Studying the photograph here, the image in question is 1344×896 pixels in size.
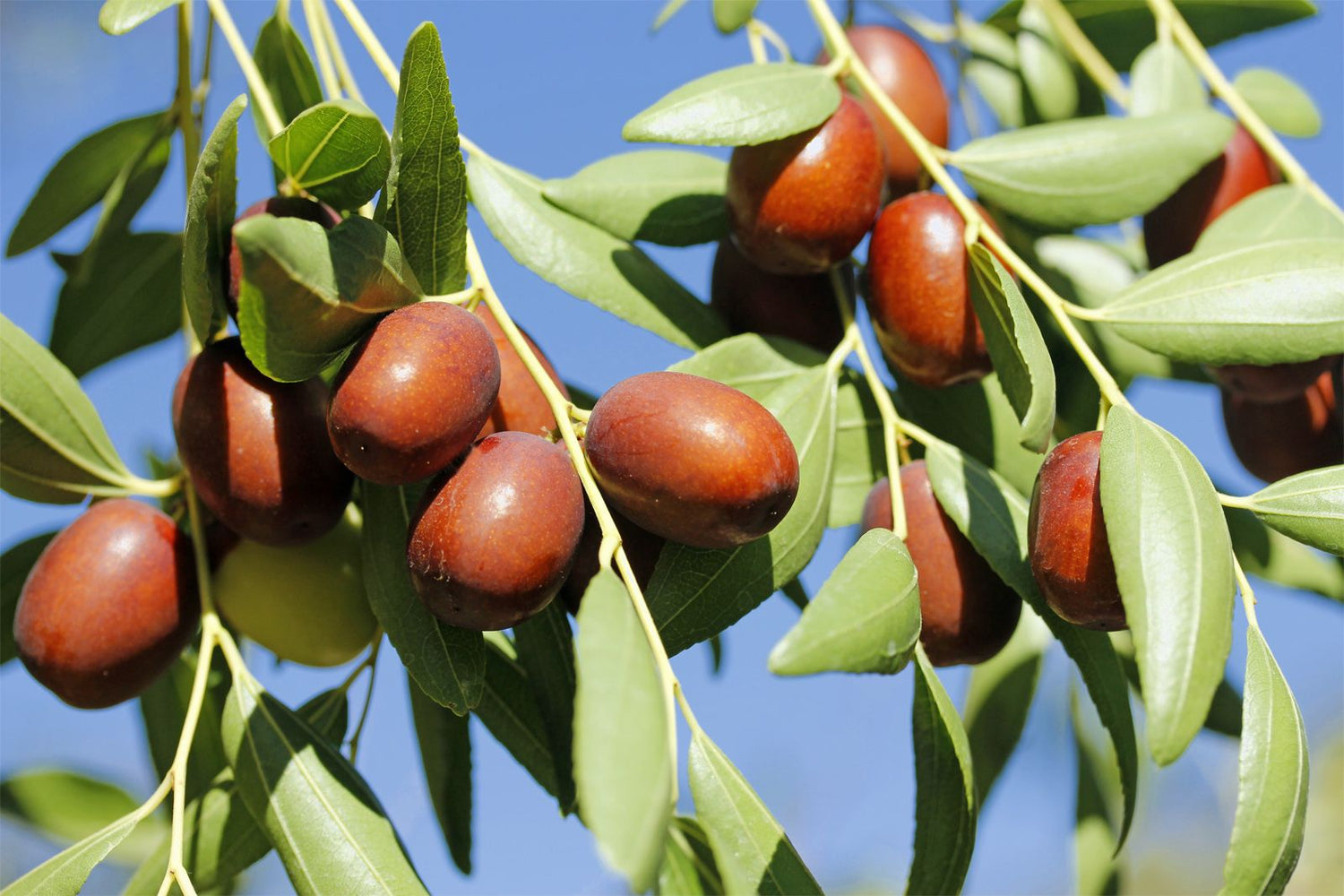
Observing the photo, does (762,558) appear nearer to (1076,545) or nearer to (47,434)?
(1076,545)

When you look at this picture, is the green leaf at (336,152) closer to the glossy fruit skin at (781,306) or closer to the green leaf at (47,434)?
the green leaf at (47,434)

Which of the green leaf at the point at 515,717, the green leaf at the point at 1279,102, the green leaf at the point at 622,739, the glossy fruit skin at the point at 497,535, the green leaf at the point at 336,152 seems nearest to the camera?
the green leaf at the point at 622,739

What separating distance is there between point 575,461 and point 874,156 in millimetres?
516

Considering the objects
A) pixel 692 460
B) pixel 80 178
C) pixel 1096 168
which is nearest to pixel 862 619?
pixel 692 460

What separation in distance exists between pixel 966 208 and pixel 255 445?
71 centimetres

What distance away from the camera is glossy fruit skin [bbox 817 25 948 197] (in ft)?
5.58

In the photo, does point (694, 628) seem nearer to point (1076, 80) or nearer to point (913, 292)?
point (913, 292)

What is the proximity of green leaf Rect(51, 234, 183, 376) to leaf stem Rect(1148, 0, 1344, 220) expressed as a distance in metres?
1.38

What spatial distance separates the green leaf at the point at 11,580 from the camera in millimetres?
1551

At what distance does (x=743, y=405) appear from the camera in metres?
1.05

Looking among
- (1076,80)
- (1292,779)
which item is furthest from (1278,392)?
(1076,80)

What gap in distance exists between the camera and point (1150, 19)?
1997mm

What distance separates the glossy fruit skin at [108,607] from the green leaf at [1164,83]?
4.31ft

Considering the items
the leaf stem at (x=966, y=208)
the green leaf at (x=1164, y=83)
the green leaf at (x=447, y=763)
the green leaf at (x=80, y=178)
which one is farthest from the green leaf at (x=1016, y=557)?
the green leaf at (x=80, y=178)
